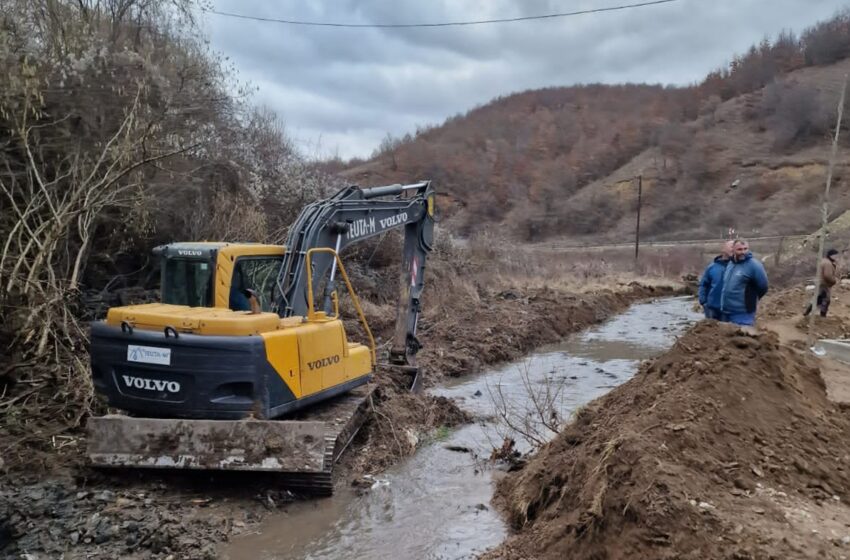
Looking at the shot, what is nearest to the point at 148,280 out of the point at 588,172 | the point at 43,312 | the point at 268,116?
the point at 43,312

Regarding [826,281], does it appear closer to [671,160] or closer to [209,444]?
[209,444]

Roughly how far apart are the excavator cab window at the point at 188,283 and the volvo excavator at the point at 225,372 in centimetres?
1

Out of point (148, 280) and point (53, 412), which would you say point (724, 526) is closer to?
point (53, 412)

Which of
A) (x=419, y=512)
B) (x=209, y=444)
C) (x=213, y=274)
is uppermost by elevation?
(x=213, y=274)

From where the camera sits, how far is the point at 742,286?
822cm

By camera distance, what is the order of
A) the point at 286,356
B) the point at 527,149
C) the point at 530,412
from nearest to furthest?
the point at 286,356
the point at 530,412
the point at 527,149

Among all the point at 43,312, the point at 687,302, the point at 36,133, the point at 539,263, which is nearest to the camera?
the point at 43,312

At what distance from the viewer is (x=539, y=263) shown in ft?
108

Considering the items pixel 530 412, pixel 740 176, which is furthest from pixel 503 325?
pixel 740 176

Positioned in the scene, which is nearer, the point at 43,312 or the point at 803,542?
the point at 803,542

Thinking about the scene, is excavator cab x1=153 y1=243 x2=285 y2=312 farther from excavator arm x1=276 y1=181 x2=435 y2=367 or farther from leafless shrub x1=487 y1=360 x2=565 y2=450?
leafless shrub x1=487 y1=360 x2=565 y2=450

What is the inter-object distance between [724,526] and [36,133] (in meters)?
9.18

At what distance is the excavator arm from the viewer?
7621 millimetres

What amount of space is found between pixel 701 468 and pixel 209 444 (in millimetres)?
3944
